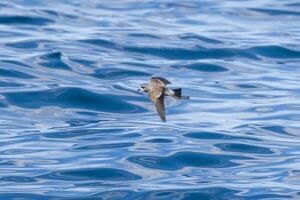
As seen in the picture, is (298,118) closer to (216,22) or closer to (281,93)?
(281,93)

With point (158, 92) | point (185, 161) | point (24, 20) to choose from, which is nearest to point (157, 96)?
point (158, 92)

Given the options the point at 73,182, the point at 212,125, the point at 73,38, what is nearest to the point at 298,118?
the point at 212,125

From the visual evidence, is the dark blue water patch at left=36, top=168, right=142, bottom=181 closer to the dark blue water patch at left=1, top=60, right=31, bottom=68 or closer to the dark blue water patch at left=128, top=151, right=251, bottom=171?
the dark blue water patch at left=128, top=151, right=251, bottom=171

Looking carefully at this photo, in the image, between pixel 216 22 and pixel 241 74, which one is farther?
pixel 216 22

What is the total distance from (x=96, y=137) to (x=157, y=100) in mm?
3828

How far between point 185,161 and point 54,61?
6.29m

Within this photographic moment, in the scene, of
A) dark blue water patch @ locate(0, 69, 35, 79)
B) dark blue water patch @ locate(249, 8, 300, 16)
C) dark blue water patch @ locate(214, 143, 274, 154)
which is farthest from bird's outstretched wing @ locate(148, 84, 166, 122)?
dark blue water patch @ locate(249, 8, 300, 16)

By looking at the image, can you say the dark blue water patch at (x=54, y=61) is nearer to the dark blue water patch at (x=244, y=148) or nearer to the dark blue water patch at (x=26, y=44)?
the dark blue water patch at (x=26, y=44)

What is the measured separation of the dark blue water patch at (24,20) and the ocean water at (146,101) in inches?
1.7

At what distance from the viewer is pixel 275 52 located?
21.7m

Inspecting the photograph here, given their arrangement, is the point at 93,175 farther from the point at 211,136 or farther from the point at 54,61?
the point at 54,61

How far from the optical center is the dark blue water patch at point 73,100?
57.8 ft

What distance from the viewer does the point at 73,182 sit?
13.5 meters

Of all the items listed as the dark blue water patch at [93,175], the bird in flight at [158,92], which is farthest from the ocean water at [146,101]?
the bird in flight at [158,92]
